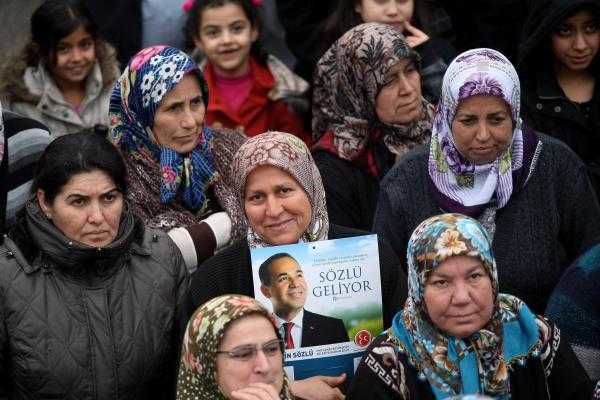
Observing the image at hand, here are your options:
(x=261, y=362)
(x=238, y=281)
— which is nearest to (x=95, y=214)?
(x=238, y=281)

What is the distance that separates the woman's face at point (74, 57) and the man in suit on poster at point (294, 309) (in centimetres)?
251

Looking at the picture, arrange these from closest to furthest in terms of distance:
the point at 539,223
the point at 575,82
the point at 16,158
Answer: the point at 539,223
the point at 16,158
the point at 575,82

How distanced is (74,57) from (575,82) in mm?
2592

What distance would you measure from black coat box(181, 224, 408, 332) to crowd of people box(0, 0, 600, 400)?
0.01m

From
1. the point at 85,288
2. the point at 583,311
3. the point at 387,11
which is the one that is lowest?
the point at 583,311

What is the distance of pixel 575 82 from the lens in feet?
23.1


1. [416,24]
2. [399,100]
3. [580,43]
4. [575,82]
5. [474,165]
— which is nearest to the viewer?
[474,165]

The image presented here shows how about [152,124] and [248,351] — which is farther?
[152,124]

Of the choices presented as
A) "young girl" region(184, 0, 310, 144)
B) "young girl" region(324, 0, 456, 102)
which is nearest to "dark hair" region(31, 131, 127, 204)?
"young girl" region(184, 0, 310, 144)

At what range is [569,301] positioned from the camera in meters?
5.25

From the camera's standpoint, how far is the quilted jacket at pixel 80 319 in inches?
202

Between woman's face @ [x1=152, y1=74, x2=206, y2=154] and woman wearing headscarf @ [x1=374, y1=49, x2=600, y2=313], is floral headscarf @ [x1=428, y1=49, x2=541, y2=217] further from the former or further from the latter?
woman's face @ [x1=152, y1=74, x2=206, y2=154]

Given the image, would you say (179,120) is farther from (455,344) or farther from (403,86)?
(455,344)

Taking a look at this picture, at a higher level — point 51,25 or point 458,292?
point 51,25
